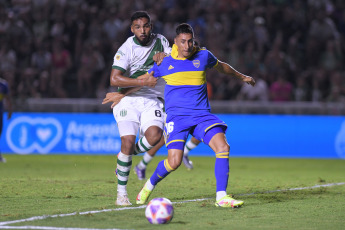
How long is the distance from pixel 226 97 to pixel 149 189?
10.4 m

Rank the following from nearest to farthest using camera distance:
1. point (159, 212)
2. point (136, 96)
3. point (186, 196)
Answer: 1. point (159, 212)
2. point (136, 96)
3. point (186, 196)

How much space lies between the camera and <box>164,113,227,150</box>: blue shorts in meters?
7.89

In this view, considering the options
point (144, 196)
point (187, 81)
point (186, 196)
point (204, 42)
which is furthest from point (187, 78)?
point (204, 42)

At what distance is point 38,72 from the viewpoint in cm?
1914

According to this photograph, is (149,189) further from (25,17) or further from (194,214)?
(25,17)

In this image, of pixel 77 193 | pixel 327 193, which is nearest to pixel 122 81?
pixel 77 193

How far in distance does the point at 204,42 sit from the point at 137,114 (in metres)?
11.0

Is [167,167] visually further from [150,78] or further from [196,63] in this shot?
[196,63]

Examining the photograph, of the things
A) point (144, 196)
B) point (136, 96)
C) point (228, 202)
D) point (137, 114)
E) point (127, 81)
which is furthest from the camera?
point (136, 96)

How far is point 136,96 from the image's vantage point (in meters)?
8.89

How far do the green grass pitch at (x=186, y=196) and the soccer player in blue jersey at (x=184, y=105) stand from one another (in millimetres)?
544

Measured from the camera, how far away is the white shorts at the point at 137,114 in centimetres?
853

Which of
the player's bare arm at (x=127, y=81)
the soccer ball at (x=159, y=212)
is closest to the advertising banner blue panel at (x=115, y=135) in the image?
the player's bare arm at (x=127, y=81)

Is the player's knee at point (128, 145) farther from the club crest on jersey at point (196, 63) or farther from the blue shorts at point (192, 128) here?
the club crest on jersey at point (196, 63)
